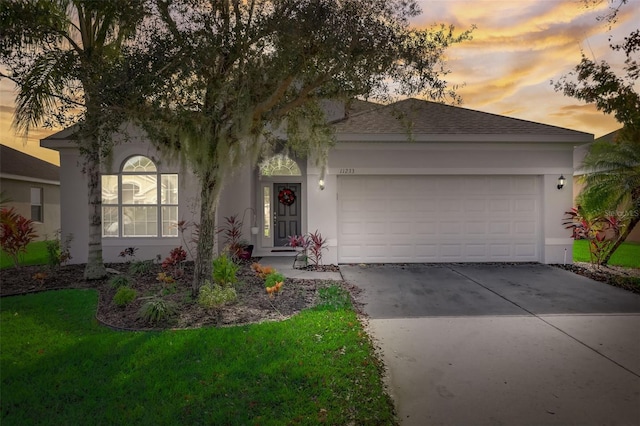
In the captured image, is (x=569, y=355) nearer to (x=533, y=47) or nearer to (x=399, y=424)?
(x=399, y=424)

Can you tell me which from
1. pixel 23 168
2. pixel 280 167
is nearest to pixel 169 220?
pixel 280 167

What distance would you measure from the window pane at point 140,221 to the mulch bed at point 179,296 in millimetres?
1198

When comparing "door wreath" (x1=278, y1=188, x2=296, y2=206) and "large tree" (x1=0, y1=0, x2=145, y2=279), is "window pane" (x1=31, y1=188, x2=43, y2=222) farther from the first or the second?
"large tree" (x1=0, y1=0, x2=145, y2=279)

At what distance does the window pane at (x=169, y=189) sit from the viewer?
9.71 metres

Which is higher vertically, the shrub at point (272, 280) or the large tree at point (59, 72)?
the large tree at point (59, 72)

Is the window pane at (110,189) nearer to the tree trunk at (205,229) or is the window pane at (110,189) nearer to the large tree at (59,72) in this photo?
the large tree at (59,72)

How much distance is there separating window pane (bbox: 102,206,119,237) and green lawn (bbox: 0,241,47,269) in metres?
1.63

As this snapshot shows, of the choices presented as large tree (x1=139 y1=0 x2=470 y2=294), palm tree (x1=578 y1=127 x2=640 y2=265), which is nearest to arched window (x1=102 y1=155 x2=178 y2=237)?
large tree (x1=139 y1=0 x2=470 y2=294)

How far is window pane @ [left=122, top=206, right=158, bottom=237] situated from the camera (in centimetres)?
966

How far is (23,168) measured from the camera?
9812 mm

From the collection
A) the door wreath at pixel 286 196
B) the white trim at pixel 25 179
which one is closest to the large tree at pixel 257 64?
the door wreath at pixel 286 196

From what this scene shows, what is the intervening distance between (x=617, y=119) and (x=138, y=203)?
1160cm

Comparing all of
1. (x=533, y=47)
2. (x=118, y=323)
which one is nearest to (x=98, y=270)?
(x=118, y=323)

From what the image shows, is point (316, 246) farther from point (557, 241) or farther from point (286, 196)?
point (557, 241)
